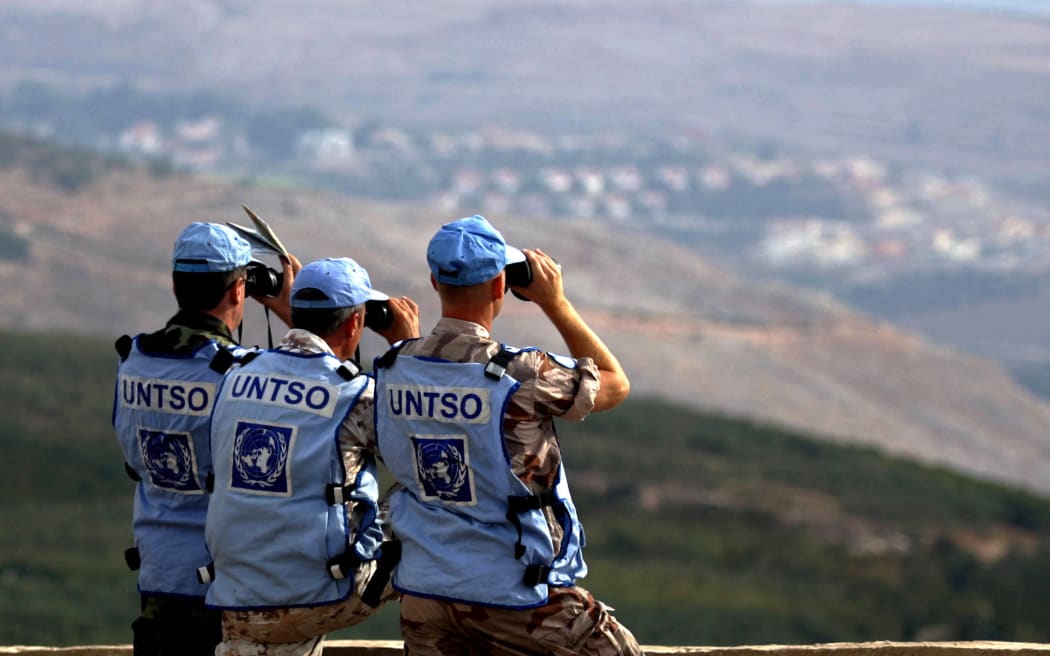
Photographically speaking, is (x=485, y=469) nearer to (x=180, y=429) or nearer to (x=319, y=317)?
(x=319, y=317)

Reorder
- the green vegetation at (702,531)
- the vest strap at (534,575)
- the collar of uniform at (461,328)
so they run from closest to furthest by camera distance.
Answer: the vest strap at (534,575), the collar of uniform at (461,328), the green vegetation at (702,531)

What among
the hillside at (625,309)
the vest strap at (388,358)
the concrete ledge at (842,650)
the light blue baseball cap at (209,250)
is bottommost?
the hillside at (625,309)

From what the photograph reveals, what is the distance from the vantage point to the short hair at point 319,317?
564cm

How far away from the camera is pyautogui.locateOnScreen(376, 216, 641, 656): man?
17.3 ft

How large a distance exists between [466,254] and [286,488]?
3.31 feet

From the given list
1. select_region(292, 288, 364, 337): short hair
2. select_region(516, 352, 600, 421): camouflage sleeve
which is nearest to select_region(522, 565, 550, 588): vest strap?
select_region(516, 352, 600, 421): camouflage sleeve

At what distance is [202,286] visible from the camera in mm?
5934

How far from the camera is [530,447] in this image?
5309mm

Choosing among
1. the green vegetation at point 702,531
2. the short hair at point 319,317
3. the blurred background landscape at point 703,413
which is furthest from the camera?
the blurred background landscape at point 703,413

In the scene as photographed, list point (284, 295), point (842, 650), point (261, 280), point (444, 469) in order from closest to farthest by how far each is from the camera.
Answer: point (444, 469)
point (261, 280)
point (284, 295)
point (842, 650)

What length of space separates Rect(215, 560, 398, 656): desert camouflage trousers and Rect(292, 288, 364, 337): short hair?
→ 2.67ft

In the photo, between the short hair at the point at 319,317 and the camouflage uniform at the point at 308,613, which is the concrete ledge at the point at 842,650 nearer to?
the camouflage uniform at the point at 308,613

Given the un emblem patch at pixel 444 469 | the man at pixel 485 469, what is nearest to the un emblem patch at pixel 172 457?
the man at pixel 485 469

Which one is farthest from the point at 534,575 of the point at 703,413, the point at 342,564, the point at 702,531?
the point at 703,413
